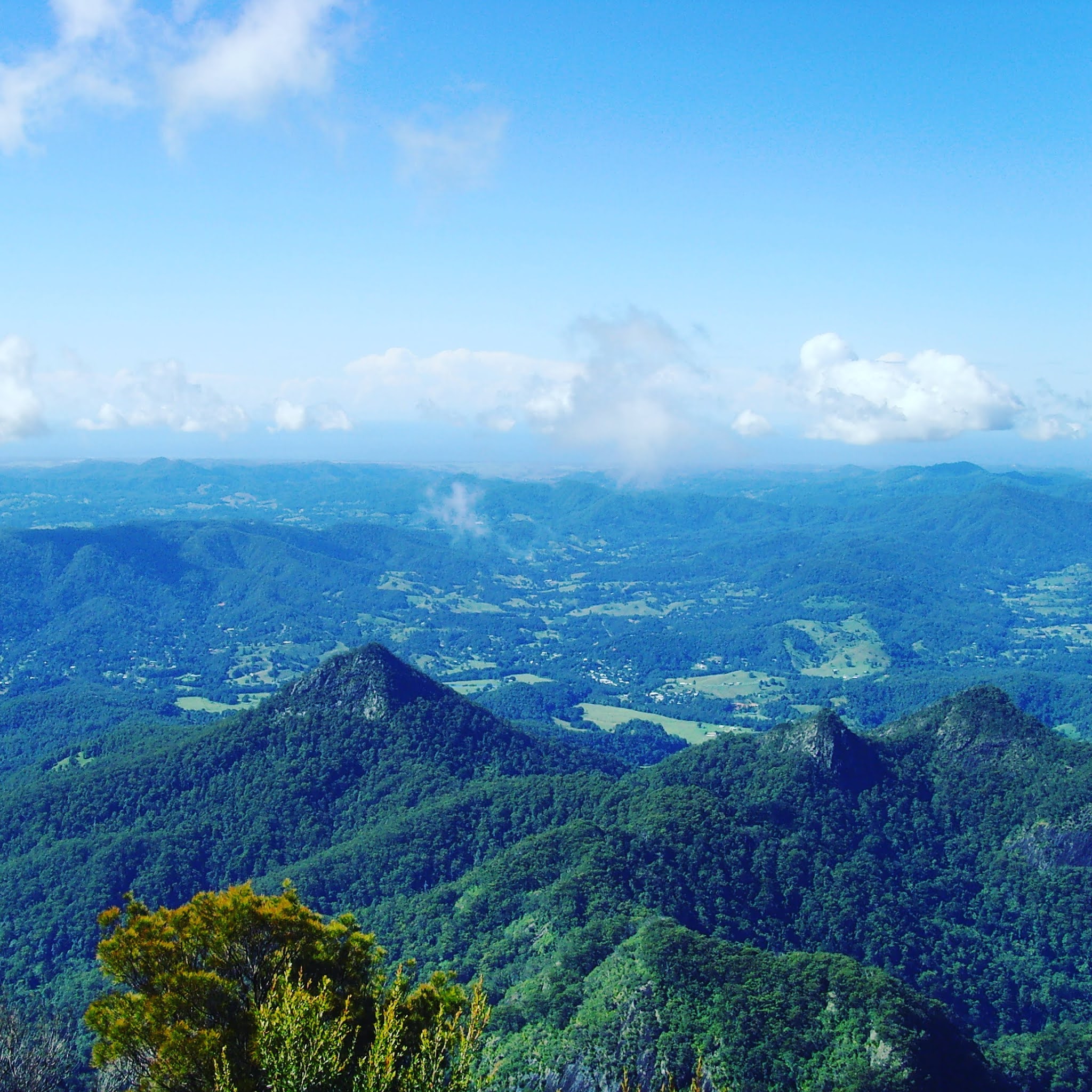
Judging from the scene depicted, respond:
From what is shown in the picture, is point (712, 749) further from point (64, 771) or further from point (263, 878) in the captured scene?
point (64, 771)

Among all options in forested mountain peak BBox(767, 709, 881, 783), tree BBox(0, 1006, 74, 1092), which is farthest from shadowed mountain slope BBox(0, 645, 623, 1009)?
tree BBox(0, 1006, 74, 1092)

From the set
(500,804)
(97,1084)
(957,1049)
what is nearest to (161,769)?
(500,804)

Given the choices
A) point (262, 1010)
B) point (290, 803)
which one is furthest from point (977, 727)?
point (262, 1010)

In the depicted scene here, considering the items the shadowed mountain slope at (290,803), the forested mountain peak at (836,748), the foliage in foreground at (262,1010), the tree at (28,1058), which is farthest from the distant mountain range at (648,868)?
the foliage in foreground at (262,1010)

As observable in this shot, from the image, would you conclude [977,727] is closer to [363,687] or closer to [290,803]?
[363,687]

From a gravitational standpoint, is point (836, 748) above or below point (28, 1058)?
below

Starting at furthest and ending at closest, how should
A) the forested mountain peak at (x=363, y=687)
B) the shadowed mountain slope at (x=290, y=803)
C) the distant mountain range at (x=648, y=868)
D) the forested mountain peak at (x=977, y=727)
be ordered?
the forested mountain peak at (x=363, y=687)
the forested mountain peak at (x=977, y=727)
the shadowed mountain slope at (x=290, y=803)
the distant mountain range at (x=648, y=868)

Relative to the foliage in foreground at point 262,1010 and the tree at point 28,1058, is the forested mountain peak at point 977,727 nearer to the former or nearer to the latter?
the foliage in foreground at point 262,1010
